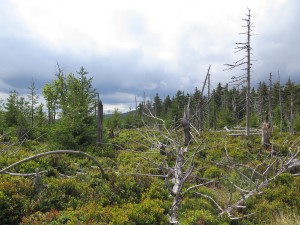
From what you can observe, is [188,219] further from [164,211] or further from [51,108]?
[51,108]

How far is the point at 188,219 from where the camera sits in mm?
6527

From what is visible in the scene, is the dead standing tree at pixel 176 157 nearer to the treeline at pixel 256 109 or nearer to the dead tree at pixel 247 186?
the dead tree at pixel 247 186

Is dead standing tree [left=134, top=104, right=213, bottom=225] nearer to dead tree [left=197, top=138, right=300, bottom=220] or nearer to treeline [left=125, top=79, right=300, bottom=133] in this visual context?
dead tree [left=197, top=138, right=300, bottom=220]

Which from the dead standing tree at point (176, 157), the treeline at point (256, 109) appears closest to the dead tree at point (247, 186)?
the dead standing tree at point (176, 157)

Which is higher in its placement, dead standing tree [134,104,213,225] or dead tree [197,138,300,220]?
dead standing tree [134,104,213,225]

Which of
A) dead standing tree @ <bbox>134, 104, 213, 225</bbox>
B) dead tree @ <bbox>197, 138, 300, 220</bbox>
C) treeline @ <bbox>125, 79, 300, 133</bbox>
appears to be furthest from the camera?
treeline @ <bbox>125, 79, 300, 133</bbox>

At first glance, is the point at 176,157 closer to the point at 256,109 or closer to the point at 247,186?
the point at 247,186

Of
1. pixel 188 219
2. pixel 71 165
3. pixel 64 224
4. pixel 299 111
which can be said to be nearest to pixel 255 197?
pixel 188 219

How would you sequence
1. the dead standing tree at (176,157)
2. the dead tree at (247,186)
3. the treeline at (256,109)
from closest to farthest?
the dead standing tree at (176,157)
the dead tree at (247,186)
the treeline at (256,109)

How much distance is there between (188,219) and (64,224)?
9.90 ft

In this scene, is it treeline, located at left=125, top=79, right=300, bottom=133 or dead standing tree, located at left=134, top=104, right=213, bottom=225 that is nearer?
dead standing tree, located at left=134, top=104, right=213, bottom=225

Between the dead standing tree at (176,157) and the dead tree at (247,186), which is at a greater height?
the dead standing tree at (176,157)

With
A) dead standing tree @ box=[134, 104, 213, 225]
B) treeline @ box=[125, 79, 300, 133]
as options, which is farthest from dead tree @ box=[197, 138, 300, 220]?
treeline @ box=[125, 79, 300, 133]

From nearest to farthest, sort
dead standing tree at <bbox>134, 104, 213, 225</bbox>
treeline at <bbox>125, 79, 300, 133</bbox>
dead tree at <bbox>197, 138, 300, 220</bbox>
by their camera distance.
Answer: dead standing tree at <bbox>134, 104, 213, 225</bbox> < dead tree at <bbox>197, 138, 300, 220</bbox> < treeline at <bbox>125, 79, 300, 133</bbox>
